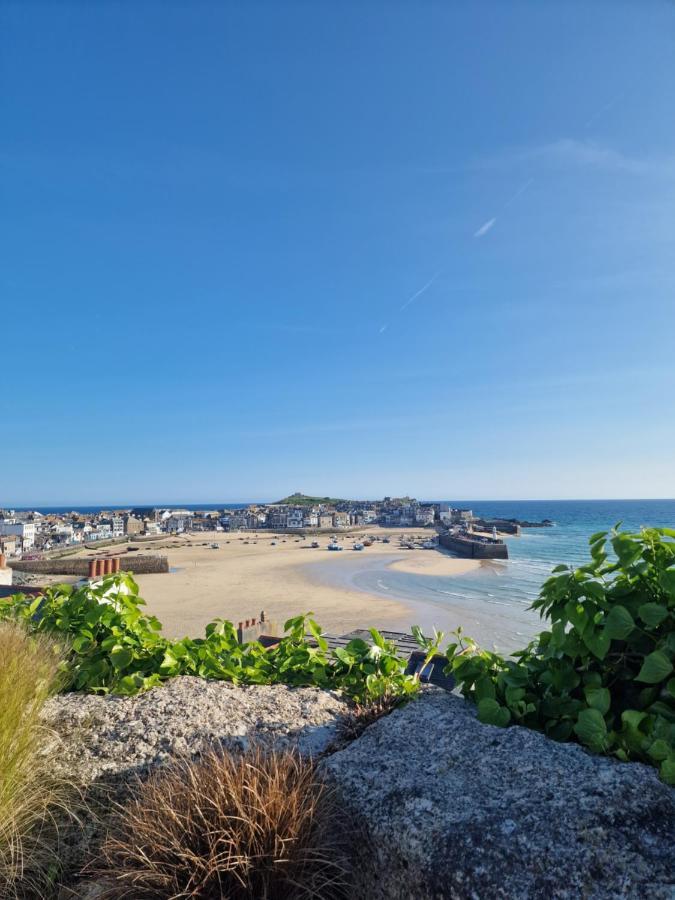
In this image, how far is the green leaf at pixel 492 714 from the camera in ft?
7.32

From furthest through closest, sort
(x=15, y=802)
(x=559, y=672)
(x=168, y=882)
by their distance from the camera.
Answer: (x=559, y=672)
(x=15, y=802)
(x=168, y=882)

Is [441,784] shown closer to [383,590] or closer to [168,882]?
[168,882]

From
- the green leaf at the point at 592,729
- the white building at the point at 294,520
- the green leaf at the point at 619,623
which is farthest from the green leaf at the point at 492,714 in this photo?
the white building at the point at 294,520

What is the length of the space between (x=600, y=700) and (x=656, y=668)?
29cm

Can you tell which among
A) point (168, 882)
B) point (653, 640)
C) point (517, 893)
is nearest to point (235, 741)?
point (168, 882)

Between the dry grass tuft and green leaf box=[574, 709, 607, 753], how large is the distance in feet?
3.23

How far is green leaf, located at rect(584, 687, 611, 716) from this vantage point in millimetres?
1980

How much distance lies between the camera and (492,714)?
2254 mm

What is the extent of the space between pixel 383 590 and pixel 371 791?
36.9 metres

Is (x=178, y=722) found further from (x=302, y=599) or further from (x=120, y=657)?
(x=302, y=599)

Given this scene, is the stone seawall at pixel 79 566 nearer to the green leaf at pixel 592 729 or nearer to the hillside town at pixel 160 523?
the hillside town at pixel 160 523

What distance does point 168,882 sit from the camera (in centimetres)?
153

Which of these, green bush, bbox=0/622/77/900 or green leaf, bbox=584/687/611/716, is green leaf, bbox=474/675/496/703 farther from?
green bush, bbox=0/622/77/900

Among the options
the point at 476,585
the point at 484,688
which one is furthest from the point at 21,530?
the point at 484,688
